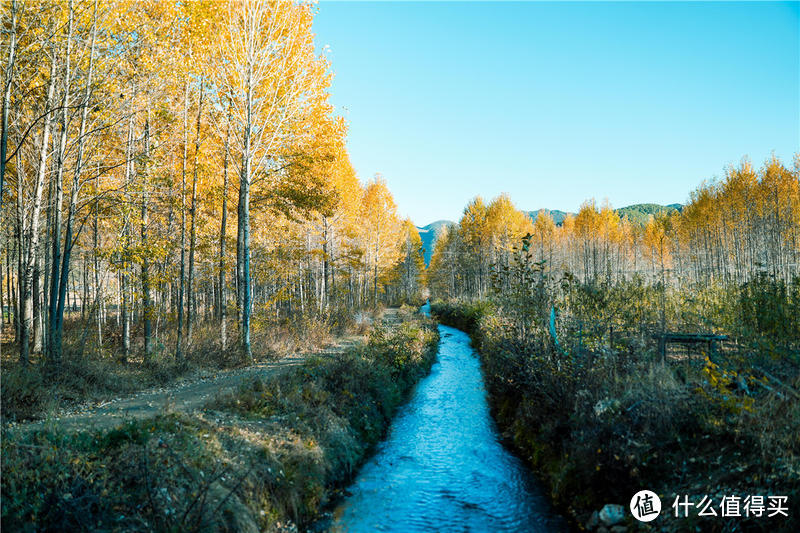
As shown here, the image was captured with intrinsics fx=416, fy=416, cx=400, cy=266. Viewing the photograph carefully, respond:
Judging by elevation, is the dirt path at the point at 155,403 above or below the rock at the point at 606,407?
below

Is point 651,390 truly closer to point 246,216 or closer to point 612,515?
point 612,515

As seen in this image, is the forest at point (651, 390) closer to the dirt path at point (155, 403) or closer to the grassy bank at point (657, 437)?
the grassy bank at point (657, 437)

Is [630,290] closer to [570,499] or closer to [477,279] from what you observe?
[570,499]

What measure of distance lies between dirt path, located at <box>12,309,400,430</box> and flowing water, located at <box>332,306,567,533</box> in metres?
3.78

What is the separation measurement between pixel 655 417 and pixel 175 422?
729 centimetres

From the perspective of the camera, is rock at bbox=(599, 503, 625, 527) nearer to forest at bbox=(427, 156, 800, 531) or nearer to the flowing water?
forest at bbox=(427, 156, 800, 531)

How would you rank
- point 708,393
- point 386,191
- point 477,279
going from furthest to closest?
point 477,279 → point 386,191 → point 708,393

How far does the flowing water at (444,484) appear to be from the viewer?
6.77 metres

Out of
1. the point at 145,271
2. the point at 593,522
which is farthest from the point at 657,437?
the point at 145,271

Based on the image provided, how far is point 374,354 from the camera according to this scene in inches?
571

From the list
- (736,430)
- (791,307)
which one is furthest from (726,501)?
(791,307)

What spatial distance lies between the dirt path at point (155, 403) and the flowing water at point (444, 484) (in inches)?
149

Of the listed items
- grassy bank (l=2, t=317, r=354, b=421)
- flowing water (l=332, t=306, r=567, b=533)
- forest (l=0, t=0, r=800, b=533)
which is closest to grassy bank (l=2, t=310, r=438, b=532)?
forest (l=0, t=0, r=800, b=533)

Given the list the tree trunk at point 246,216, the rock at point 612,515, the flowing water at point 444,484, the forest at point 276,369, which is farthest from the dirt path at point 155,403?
the rock at point 612,515
